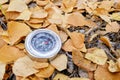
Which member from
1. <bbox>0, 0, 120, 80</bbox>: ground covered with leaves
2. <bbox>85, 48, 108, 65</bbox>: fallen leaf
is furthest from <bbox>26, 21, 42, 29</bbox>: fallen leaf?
<bbox>85, 48, 108, 65</bbox>: fallen leaf

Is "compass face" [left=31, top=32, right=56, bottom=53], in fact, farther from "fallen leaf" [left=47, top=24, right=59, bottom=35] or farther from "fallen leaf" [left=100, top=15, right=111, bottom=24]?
"fallen leaf" [left=100, top=15, right=111, bottom=24]

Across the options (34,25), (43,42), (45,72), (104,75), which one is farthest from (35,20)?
(104,75)

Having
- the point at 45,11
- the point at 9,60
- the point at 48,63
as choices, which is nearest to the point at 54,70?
the point at 48,63

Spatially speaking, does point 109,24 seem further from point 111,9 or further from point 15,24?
point 15,24

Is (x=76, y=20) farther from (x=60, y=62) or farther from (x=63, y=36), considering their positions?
(x=60, y=62)

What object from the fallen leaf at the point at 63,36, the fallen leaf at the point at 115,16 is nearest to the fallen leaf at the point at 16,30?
the fallen leaf at the point at 63,36

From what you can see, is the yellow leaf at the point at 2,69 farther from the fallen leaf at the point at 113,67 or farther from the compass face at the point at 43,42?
the fallen leaf at the point at 113,67
